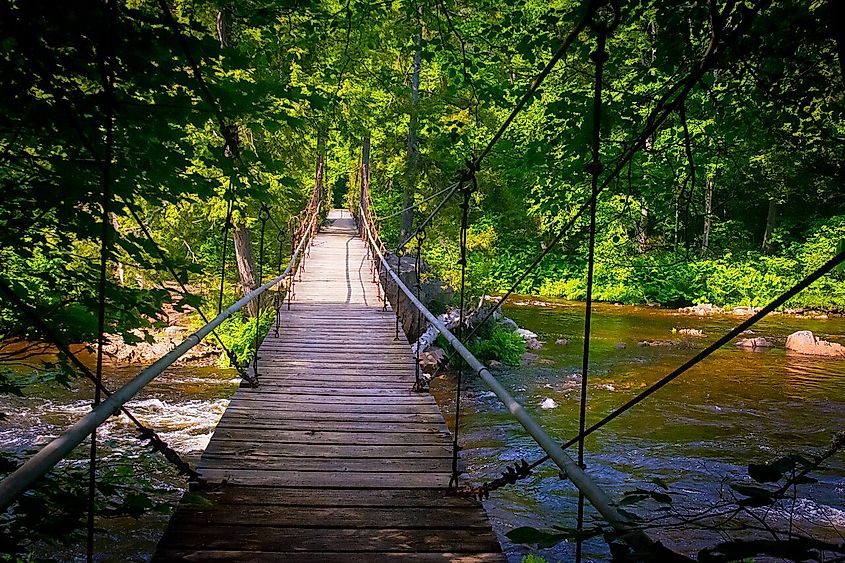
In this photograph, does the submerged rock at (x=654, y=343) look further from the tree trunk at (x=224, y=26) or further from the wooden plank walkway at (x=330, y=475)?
the tree trunk at (x=224, y=26)

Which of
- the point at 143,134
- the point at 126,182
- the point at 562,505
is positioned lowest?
the point at 562,505

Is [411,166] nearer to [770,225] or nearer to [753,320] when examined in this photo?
[770,225]

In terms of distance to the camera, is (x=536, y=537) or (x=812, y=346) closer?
(x=536, y=537)

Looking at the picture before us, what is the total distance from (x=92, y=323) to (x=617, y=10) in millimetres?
2053

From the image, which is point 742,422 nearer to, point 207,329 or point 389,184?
point 207,329

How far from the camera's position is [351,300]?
7.57 metres

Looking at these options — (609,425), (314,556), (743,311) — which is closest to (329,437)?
(314,556)

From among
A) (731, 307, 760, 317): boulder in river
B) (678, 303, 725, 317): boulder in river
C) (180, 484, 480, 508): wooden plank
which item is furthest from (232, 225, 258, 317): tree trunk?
(731, 307, 760, 317): boulder in river

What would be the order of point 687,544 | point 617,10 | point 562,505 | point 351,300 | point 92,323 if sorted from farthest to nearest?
1. point 351,300
2. point 562,505
3. point 687,544
4. point 92,323
5. point 617,10

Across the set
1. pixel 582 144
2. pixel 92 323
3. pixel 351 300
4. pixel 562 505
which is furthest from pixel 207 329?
pixel 351 300

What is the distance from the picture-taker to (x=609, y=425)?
22.0 feet

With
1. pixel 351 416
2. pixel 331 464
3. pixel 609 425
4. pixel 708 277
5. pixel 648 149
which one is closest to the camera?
pixel 331 464

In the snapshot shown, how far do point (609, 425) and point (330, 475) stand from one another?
A: 4.83 meters

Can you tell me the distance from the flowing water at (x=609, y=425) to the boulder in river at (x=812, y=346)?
0.24 meters
